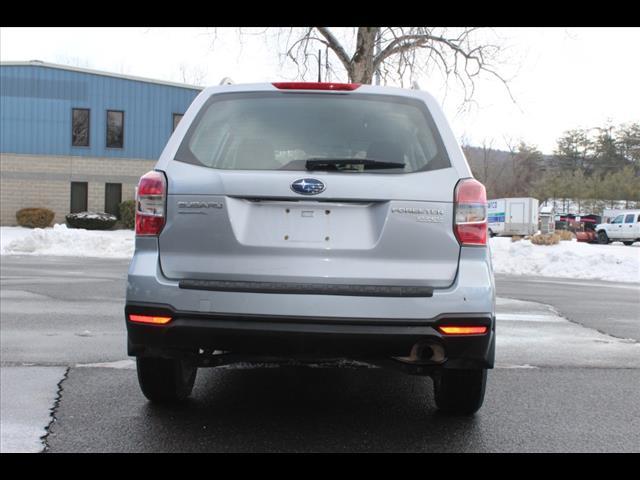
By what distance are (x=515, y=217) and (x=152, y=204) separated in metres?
47.5

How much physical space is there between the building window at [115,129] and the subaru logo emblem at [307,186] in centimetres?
3474

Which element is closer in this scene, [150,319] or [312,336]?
[312,336]

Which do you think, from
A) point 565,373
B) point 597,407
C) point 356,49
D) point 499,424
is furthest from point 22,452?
point 356,49

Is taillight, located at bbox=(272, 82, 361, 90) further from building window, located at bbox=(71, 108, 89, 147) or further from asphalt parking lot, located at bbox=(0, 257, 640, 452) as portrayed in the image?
building window, located at bbox=(71, 108, 89, 147)

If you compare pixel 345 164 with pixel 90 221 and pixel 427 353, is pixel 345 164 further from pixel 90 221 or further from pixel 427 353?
pixel 90 221

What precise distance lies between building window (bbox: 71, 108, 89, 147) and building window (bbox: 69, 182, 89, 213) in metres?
2.16

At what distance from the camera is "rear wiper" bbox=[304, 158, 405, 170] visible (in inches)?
133

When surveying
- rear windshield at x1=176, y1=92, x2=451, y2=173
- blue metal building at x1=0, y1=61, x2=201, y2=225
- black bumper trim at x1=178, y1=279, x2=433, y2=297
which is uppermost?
blue metal building at x1=0, y1=61, x2=201, y2=225

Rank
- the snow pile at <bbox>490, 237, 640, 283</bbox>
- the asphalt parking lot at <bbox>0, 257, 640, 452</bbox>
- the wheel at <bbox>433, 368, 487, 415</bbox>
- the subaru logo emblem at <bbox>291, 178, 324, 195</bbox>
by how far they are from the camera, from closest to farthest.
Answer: the subaru logo emblem at <bbox>291, 178, 324, 195</bbox> < the asphalt parking lot at <bbox>0, 257, 640, 452</bbox> < the wheel at <bbox>433, 368, 487, 415</bbox> < the snow pile at <bbox>490, 237, 640, 283</bbox>

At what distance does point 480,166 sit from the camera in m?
79.4

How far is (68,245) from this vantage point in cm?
2198

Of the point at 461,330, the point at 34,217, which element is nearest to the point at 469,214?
the point at 461,330

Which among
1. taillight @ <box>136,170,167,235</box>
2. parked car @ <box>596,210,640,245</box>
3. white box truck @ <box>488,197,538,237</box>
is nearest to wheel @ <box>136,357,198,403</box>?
taillight @ <box>136,170,167,235</box>

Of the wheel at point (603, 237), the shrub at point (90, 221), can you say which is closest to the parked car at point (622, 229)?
→ the wheel at point (603, 237)
